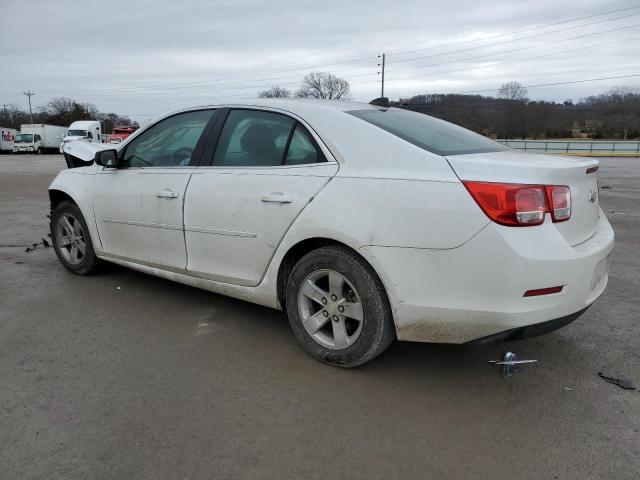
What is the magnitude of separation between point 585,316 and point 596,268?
1432 mm

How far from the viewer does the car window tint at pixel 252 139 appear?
3393 millimetres

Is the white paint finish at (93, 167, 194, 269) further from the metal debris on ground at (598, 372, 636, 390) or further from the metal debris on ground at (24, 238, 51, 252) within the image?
the metal debris on ground at (598, 372, 636, 390)

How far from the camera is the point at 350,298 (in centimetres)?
301

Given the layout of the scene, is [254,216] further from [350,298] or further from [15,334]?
[15,334]

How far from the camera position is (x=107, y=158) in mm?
4355

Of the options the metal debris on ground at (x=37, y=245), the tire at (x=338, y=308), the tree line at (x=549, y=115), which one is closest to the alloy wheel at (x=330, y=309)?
the tire at (x=338, y=308)

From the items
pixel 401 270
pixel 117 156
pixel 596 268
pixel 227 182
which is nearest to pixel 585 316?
pixel 596 268

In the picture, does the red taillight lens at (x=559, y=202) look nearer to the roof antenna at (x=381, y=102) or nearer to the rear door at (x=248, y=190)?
the rear door at (x=248, y=190)

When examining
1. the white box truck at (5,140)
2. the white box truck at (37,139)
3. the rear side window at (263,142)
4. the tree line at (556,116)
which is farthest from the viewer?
the tree line at (556,116)

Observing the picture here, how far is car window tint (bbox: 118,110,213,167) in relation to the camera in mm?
3920

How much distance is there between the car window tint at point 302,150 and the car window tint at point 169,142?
0.91m

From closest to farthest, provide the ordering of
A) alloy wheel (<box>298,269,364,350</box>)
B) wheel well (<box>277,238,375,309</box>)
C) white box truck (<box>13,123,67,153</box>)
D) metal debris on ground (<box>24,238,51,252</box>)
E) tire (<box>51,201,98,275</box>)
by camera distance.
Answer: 1. alloy wheel (<box>298,269,364,350</box>)
2. wheel well (<box>277,238,375,309</box>)
3. tire (<box>51,201,98,275</box>)
4. metal debris on ground (<box>24,238,51,252</box>)
5. white box truck (<box>13,123,67,153</box>)

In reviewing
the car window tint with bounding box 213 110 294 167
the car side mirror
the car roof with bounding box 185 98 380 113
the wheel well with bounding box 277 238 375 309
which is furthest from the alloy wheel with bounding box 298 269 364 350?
the car side mirror

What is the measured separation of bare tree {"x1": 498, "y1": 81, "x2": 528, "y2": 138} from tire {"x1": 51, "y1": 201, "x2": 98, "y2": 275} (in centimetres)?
5621
